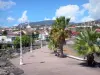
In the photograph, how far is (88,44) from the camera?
30.7 m

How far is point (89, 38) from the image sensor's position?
31.1 m

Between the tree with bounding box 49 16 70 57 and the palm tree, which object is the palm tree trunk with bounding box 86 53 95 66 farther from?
the tree with bounding box 49 16 70 57

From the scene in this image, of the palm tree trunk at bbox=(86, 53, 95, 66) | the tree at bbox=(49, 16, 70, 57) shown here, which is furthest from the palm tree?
the tree at bbox=(49, 16, 70, 57)

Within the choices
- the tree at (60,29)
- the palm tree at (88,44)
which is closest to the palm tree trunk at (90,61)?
the palm tree at (88,44)

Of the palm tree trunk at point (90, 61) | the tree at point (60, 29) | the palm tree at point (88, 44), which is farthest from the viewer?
the tree at point (60, 29)

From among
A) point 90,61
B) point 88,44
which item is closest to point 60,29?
point 90,61

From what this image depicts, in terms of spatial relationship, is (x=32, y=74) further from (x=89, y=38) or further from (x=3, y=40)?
(x=3, y=40)

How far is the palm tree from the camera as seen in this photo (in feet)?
99.2

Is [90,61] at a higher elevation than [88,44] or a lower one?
lower

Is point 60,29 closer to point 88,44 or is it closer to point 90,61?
point 90,61

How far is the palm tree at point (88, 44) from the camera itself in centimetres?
3023

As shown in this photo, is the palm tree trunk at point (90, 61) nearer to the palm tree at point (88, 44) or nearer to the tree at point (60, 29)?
the palm tree at point (88, 44)

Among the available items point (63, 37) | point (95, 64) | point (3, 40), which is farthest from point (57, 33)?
point (3, 40)

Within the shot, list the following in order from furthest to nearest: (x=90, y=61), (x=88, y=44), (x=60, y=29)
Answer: (x=60, y=29) < (x=90, y=61) < (x=88, y=44)
